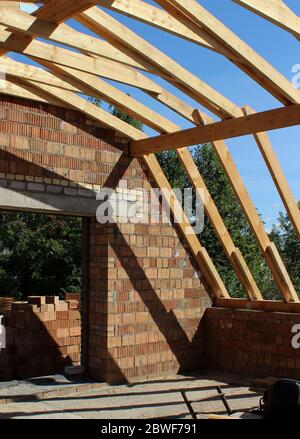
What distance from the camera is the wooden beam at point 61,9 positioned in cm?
502

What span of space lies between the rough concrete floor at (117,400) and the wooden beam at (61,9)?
4.09m

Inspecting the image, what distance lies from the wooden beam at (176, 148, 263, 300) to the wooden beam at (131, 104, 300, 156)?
0.48m

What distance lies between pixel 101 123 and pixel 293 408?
5.45 meters

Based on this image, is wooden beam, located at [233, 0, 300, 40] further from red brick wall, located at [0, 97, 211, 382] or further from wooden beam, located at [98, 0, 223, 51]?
red brick wall, located at [0, 97, 211, 382]

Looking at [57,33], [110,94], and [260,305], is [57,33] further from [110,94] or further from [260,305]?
[260,305]

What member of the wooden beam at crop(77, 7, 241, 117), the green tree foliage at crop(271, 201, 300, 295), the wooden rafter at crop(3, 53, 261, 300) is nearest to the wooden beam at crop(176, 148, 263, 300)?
the wooden rafter at crop(3, 53, 261, 300)

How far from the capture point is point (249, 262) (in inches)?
642

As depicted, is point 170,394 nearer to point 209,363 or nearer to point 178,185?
point 209,363

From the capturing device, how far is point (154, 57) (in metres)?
6.18

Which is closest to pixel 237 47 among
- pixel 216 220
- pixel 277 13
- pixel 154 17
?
pixel 277 13

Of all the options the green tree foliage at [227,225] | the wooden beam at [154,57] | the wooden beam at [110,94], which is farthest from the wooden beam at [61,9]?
the green tree foliage at [227,225]

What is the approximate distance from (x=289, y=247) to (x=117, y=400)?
1457cm

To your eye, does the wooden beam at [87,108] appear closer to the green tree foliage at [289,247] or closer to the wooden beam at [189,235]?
the wooden beam at [189,235]
